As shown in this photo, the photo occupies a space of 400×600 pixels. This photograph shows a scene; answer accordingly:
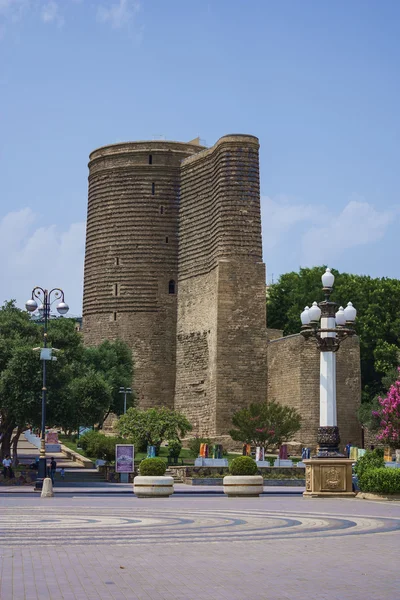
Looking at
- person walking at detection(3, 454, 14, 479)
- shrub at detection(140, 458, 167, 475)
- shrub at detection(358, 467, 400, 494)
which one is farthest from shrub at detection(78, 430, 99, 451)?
shrub at detection(358, 467, 400, 494)

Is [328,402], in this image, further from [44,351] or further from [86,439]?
[86,439]

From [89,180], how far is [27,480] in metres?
35.2

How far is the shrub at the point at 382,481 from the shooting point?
25.6m

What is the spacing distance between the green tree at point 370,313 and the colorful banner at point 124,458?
26731mm

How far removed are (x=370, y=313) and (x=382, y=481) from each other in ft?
139

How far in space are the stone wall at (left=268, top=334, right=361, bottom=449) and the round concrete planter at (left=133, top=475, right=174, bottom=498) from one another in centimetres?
2934

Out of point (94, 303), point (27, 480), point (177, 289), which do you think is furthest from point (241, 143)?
point (27, 480)

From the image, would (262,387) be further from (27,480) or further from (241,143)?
(27,480)

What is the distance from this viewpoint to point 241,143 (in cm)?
5984

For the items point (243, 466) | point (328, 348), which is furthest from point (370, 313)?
point (328, 348)

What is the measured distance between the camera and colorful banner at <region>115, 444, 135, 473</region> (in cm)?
4016

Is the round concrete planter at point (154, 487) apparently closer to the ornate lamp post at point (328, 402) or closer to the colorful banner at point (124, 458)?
the ornate lamp post at point (328, 402)

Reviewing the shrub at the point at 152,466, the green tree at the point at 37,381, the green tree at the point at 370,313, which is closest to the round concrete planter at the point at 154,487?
the shrub at the point at 152,466

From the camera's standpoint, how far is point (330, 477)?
27.0 meters
